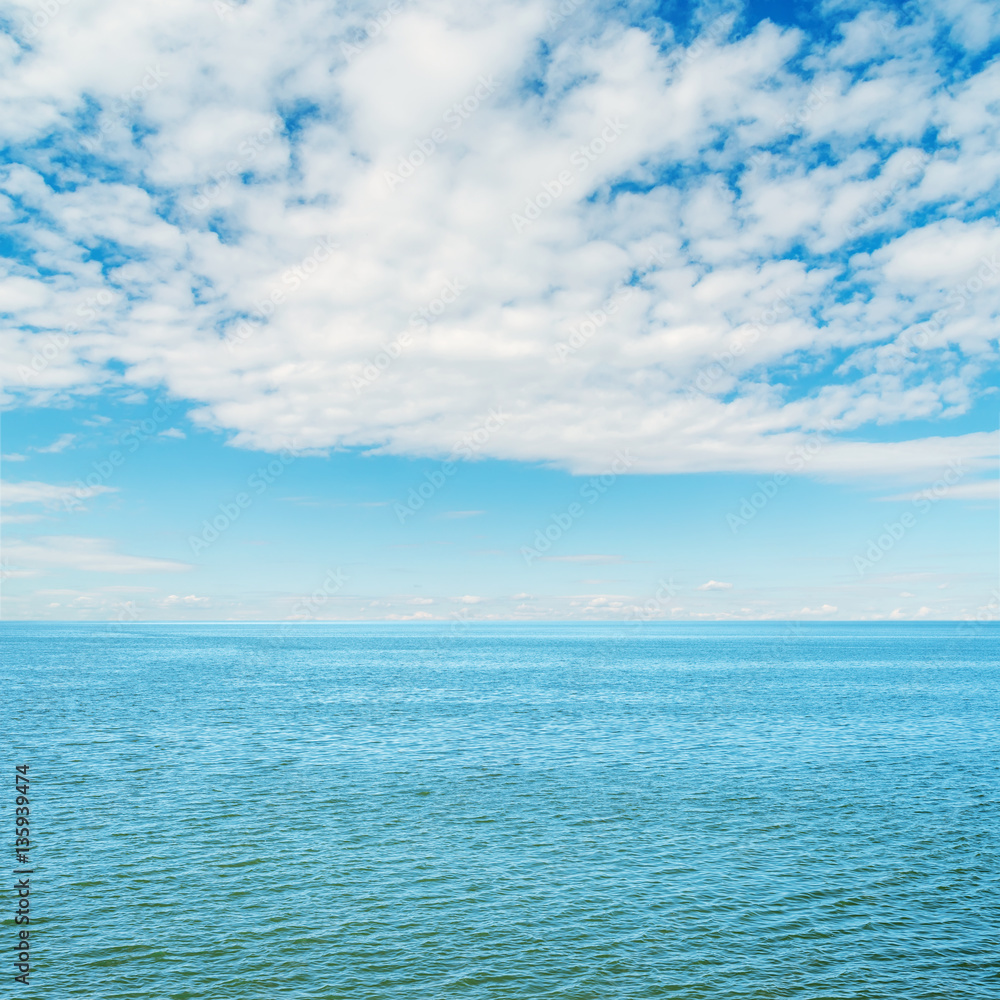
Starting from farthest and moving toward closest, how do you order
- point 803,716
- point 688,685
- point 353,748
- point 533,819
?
1. point 688,685
2. point 803,716
3. point 353,748
4. point 533,819

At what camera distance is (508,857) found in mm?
31250

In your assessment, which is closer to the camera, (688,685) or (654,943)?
(654,943)

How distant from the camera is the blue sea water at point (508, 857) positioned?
72.3 feet

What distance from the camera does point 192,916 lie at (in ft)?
82.9

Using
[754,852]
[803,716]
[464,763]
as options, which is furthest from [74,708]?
[803,716]

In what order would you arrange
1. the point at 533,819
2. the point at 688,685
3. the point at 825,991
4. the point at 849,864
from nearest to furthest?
the point at 825,991 < the point at 849,864 < the point at 533,819 < the point at 688,685

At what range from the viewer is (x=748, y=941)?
2384 cm

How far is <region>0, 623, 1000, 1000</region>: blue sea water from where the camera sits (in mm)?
22047

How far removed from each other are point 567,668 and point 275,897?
119 meters

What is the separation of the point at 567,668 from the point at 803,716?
7251 centimetres

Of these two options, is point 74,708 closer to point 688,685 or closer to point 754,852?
point 754,852

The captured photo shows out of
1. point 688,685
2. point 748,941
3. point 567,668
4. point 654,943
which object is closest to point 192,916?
point 654,943

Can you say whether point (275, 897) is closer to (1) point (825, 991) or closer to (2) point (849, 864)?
(1) point (825, 991)

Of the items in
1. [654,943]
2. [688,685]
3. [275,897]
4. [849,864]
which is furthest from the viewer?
[688,685]
